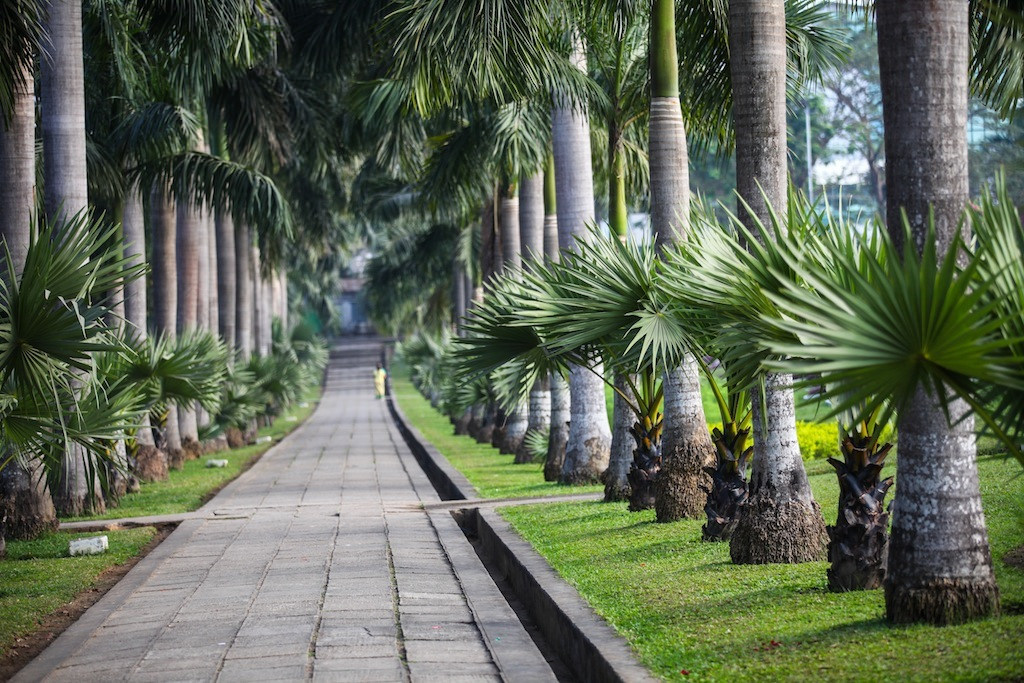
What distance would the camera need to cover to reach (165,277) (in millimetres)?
22812

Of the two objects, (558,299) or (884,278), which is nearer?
(884,278)

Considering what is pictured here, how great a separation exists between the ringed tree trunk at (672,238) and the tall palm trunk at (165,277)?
13022 mm

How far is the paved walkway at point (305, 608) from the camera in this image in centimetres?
697

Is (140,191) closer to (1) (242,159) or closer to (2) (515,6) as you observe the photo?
(1) (242,159)

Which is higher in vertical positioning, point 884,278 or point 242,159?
point 242,159

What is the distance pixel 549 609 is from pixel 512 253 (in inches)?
583

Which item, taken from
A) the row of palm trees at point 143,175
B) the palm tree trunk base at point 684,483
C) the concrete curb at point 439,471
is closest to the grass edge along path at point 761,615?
the palm tree trunk base at point 684,483

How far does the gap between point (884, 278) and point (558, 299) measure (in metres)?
4.52

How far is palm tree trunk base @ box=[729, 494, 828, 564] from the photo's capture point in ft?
28.6

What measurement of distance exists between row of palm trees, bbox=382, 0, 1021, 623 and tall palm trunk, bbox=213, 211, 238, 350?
16260 millimetres

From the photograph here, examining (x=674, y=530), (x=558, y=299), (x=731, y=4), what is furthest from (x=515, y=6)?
(x=674, y=530)

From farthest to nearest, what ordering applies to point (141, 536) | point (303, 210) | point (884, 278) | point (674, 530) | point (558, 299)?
1. point (303, 210)
2. point (141, 536)
3. point (674, 530)
4. point (558, 299)
5. point (884, 278)

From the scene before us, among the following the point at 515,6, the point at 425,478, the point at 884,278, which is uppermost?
the point at 515,6

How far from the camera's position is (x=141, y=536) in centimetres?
1309
